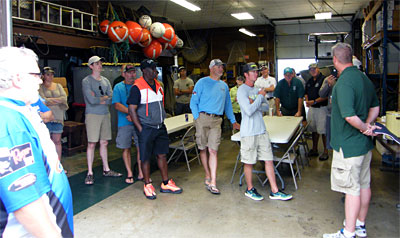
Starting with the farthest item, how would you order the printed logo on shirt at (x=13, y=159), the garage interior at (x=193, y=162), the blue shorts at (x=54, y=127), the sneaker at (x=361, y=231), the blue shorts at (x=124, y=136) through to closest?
1. the blue shorts at (x=54, y=127)
2. the blue shorts at (x=124, y=136)
3. the garage interior at (x=193, y=162)
4. the sneaker at (x=361, y=231)
5. the printed logo on shirt at (x=13, y=159)

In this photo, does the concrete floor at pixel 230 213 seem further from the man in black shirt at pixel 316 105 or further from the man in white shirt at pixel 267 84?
the man in white shirt at pixel 267 84

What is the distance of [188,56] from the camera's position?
16656mm

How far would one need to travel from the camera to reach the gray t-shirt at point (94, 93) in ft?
16.2

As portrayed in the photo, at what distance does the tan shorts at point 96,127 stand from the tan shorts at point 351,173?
3338 mm

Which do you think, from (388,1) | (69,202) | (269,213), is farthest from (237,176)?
(388,1)

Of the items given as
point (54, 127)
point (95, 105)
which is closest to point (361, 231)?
point (95, 105)

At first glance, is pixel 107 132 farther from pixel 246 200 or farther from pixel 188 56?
pixel 188 56

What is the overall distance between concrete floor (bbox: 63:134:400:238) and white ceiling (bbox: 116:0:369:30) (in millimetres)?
7637

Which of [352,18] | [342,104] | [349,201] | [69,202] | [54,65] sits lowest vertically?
[349,201]

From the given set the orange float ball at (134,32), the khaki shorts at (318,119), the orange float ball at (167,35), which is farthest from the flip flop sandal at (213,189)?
the orange float ball at (167,35)

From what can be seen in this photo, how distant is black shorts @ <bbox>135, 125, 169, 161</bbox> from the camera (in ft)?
14.4

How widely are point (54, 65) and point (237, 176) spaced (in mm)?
5831

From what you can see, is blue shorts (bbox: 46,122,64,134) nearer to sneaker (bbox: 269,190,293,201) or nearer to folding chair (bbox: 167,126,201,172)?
folding chair (bbox: 167,126,201,172)

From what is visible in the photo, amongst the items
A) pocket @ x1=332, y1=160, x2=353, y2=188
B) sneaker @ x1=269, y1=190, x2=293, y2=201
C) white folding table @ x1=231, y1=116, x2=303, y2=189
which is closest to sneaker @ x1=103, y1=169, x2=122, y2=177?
white folding table @ x1=231, y1=116, x2=303, y2=189
